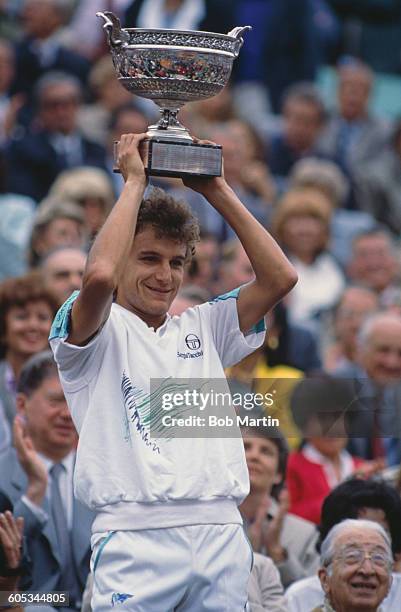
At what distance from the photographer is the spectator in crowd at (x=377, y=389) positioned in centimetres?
724

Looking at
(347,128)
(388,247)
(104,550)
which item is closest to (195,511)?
(104,550)

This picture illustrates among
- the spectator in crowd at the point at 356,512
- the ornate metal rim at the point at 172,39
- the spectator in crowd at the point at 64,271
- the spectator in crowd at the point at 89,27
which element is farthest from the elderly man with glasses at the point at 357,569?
the spectator in crowd at the point at 89,27

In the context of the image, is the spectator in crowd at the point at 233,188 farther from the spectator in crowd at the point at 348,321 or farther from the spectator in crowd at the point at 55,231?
the spectator in crowd at the point at 55,231

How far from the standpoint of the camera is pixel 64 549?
270 inches

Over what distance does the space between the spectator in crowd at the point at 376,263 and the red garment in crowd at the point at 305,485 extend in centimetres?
394

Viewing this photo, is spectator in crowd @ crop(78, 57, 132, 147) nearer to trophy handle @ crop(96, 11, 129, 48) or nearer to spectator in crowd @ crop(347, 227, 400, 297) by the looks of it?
spectator in crowd @ crop(347, 227, 400, 297)

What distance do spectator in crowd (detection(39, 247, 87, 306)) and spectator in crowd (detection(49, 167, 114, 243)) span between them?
128 cm

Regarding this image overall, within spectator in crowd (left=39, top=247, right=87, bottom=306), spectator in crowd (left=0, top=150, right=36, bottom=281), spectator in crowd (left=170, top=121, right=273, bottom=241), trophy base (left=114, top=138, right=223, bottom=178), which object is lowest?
trophy base (left=114, top=138, right=223, bottom=178)

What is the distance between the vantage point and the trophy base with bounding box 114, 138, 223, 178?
5230 millimetres

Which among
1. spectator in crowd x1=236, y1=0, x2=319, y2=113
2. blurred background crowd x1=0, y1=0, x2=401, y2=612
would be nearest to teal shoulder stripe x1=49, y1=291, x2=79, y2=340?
blurred background crowd x1=0, y1=0, x2=401, y2=612

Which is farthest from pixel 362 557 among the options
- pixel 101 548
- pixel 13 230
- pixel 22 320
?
pixel 13 230

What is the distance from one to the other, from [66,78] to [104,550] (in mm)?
8175

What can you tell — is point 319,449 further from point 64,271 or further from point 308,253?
point 308,253

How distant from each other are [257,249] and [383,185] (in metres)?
8.74
